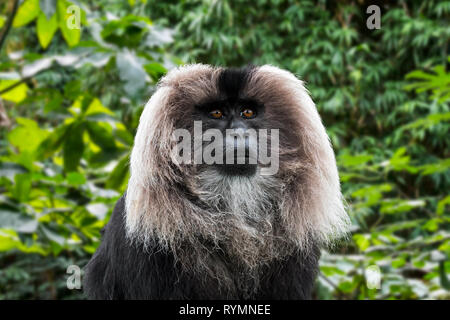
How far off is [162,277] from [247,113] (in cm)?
74

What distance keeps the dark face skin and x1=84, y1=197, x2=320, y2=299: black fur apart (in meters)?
0.36

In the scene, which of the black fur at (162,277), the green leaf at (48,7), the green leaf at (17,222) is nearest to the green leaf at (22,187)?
the green leaf at (17,222)

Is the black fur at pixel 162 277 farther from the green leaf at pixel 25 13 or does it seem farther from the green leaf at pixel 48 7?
the green leaf at pixel 25 13

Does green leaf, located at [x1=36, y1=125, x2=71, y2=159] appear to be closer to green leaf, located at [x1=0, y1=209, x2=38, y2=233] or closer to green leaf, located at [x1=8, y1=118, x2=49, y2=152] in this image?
green leaf, located at [x1=8, y1=118, x2=49, y2=152]

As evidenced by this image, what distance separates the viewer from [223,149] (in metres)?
2.09

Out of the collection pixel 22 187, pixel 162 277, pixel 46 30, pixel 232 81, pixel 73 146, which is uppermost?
pixel 46 30

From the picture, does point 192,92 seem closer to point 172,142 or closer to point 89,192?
point 172,142

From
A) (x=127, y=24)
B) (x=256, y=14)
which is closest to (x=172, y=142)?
(x=127, y=24)

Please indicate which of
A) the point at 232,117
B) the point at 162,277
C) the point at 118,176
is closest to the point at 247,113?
the point at 232,117

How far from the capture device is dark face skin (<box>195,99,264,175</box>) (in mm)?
2137

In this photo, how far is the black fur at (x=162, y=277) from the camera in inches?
79.4

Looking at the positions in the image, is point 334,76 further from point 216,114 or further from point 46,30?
point 216,114

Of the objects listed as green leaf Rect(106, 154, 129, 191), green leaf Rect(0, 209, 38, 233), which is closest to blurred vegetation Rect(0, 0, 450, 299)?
green leaf Rect(106, 154, 129, 191)

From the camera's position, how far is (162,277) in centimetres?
203
